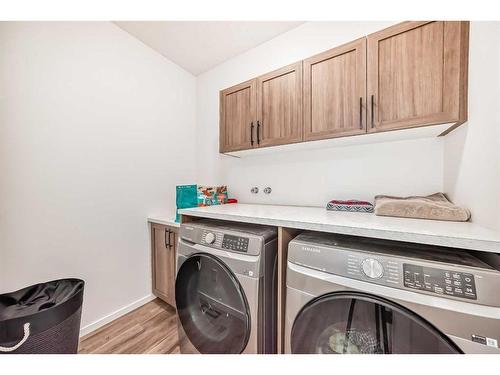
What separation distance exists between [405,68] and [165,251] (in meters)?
2.17

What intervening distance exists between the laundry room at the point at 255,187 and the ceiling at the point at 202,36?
0.02m

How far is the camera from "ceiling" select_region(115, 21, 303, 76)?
5.34 feet

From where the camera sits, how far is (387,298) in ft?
2.02

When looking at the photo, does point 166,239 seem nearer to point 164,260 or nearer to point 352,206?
point 164,260

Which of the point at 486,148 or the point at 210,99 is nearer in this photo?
the point at 486,148

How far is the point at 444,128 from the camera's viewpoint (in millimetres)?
1010

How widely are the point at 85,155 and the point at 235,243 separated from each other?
1.41 m

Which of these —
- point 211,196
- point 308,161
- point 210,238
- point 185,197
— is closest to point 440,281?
point 210,238

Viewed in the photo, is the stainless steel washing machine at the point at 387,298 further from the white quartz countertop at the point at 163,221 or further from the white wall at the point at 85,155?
the white wall at the point at 85,155

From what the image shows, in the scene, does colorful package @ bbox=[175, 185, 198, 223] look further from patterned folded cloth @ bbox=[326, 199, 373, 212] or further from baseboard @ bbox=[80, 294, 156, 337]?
patterned folded cloth @ bbox=[326, 199, 373, 212]

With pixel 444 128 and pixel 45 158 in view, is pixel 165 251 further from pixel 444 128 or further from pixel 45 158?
pixel 444 128

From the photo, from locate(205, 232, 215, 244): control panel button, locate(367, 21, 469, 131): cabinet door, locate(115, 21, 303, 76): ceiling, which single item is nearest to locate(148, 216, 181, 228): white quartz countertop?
A: locate(205, 232, 215, 244): control panel button

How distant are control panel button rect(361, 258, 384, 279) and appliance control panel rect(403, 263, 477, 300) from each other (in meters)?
0.07
